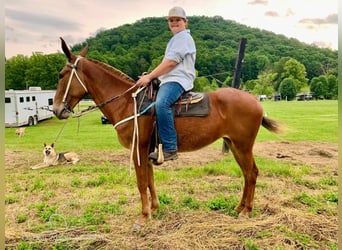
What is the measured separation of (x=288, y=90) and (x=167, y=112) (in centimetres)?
2595

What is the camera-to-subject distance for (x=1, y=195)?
116 cm

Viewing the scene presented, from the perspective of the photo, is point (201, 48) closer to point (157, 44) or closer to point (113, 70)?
point (157, 44)

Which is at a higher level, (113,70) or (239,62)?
(239,62)

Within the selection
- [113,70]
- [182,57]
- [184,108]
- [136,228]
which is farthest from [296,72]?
[136,228]

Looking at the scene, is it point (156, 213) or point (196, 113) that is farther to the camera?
point (156, 213)

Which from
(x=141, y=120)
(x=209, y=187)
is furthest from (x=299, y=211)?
(x=141, y=120)

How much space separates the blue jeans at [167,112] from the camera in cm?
340

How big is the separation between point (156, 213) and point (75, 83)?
212cm

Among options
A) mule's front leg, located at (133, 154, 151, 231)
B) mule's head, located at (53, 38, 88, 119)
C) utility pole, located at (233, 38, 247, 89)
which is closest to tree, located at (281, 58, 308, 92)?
utility pole, located at (233, 38, 247, 89)

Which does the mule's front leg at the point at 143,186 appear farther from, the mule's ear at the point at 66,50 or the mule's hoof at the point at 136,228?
the mule's ear at the point at 66,50

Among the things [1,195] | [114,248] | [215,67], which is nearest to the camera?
[1,195]

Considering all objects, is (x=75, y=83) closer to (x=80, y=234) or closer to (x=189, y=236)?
(x=80, y=234)

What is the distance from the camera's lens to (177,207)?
14.0ft

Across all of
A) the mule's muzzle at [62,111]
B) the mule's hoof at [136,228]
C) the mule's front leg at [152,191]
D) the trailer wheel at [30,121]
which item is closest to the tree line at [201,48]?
the mule's muzzle at [62,111]
